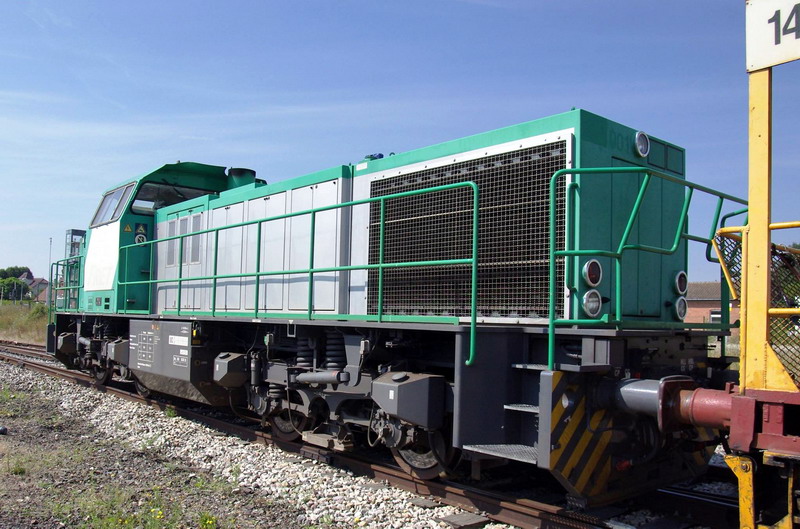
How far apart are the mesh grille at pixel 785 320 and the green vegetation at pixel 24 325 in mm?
27487

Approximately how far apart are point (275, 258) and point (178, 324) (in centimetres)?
161

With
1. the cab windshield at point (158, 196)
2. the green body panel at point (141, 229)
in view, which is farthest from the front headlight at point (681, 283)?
the cab windshield at point (158, 196)

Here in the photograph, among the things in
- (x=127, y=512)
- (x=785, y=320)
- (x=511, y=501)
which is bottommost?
(x=127, y=512)

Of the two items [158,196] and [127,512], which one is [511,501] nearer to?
[127,512]

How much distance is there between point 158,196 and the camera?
1083 centimetres

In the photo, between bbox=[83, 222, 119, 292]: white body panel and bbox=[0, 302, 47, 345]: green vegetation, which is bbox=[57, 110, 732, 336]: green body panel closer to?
bbox=[83, 222, 119, 292]: white body panel

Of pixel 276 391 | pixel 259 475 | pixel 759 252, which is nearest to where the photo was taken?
pixel 759 252

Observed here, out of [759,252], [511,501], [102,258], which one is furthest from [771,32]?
Result: [102,258]

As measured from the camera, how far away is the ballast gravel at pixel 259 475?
5.10m

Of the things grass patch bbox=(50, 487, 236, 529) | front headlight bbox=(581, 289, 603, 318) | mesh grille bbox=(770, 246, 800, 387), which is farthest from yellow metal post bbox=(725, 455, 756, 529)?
grass patch bbox=(50, 487, 236, 529)

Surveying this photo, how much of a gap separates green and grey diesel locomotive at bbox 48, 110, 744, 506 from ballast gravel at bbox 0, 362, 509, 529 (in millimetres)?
411

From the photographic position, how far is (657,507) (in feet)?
16.9

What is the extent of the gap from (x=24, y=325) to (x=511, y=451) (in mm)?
31255

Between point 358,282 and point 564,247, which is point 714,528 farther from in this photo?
point 358,282
